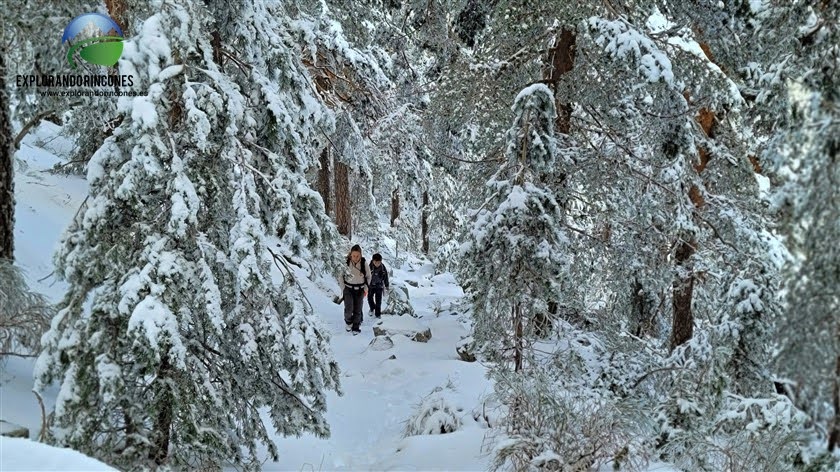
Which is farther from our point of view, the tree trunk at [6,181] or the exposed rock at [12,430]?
the tree trunk at [6,181]

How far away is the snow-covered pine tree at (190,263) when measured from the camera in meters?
4.68

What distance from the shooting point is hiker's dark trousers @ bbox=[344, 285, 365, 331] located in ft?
41.0

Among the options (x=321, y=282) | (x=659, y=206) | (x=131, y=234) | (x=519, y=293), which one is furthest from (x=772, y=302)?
(x=321, y=282)

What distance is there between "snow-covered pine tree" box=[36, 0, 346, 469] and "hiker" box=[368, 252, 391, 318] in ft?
25.1

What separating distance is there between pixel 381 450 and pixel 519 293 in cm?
263

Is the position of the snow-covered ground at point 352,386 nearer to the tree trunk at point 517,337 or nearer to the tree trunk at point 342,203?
the tree trunk at point 517,337

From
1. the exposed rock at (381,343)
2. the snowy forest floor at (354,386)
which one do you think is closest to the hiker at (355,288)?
the snowy forest floor at (354,386)

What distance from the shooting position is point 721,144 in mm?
8961

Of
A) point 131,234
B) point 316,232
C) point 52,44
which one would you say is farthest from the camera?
point 52,44

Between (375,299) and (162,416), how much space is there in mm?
9247

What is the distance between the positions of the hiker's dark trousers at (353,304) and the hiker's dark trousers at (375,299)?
126cm

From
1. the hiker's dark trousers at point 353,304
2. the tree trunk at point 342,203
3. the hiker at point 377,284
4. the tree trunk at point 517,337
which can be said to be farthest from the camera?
the tree trunk at point 342,203

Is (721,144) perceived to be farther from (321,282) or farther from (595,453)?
(321,282)

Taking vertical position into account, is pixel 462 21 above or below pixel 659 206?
above
